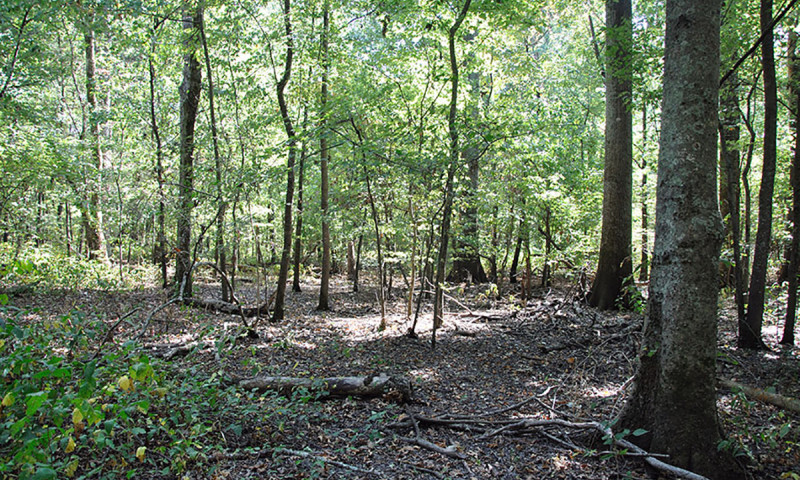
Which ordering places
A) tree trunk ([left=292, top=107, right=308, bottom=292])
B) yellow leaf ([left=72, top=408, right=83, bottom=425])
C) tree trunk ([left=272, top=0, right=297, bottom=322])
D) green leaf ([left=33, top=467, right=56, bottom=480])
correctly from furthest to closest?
tree trunk ([left=272, top=0, right=297, bottom=322]) < tree trunk ([left=292, top=107, right=308, bottom=292]) < yellow leaf ([left=72, top=408, right=83, bottom=425]) < green leaf ([left=33, top=467, right=56, bottom=480])

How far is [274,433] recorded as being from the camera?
12.2 ft

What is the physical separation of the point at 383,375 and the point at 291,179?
4.60m

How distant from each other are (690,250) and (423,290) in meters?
5.02

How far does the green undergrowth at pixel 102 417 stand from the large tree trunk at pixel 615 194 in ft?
22.8

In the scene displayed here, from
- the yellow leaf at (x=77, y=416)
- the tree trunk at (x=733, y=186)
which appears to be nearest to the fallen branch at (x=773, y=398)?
the tree trunk at (x=733, y=186)

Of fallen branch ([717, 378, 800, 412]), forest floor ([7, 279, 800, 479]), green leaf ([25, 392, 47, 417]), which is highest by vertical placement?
green leaf ([25, 392, 47, 417])

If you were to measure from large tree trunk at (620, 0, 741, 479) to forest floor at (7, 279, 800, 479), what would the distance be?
257 mm

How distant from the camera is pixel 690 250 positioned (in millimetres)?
3027

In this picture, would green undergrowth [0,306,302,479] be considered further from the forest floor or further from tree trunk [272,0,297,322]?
tree trunk [272,0,297,322]

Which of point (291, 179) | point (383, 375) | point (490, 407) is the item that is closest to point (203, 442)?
point (383, 375)

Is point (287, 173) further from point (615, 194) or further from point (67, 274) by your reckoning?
point (67, 274)

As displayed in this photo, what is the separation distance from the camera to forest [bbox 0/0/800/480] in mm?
3057

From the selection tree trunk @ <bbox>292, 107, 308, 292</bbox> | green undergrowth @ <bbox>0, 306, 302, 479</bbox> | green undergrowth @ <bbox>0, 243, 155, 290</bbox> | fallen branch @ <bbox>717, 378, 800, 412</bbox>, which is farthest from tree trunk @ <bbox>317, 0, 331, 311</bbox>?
fallen branch @ <bbox>717, 378, 800, 412</bbox>

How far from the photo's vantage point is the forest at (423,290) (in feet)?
10.0
